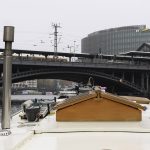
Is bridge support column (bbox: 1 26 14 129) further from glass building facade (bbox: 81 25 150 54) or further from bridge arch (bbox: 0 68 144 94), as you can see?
glass building facade (bbox: 81 25 150 54)

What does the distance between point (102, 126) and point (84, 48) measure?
462 ft

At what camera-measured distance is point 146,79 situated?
7744 centimetres

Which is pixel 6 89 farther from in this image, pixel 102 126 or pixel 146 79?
pixel 146 79

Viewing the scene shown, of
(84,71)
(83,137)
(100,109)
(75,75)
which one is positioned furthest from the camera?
(75,75)

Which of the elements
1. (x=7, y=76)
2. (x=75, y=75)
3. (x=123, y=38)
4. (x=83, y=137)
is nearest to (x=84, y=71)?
(x=75, y=75)

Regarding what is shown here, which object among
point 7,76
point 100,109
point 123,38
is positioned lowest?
point 100,109

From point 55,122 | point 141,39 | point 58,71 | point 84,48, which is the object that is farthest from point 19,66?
point 84,48

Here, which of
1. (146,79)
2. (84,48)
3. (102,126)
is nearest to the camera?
(102,126)

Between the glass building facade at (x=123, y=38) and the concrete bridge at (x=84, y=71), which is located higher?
the glass building facade at (x=123, y=38)

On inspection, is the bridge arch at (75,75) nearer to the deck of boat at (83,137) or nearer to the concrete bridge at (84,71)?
the concrete bridge at (84,71)

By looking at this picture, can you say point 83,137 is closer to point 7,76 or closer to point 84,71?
point 7,76

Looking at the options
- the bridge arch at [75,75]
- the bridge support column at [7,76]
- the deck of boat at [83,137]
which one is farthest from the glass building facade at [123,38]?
the deck of boat at [83,137]

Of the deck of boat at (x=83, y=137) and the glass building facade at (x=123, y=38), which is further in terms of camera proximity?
the glass building facade at (x=123, y=38)

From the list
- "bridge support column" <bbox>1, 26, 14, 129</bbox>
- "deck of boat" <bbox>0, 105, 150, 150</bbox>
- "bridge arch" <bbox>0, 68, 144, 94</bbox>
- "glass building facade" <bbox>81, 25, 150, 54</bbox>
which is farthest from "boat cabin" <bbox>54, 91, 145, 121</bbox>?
"glass building facade" <bbox>81, 25, 150, 54</bbox>
